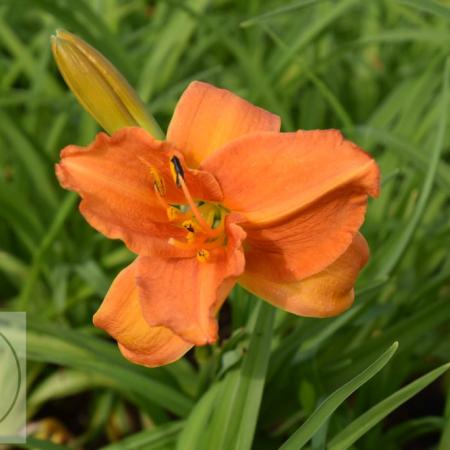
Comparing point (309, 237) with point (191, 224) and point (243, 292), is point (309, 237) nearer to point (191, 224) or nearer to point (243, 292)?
point (191, 224)

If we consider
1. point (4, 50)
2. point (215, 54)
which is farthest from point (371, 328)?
point (4, 50)

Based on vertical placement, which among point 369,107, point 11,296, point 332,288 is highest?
point 332,288

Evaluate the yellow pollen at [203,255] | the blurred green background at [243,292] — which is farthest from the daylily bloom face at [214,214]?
the blurred green background at [243,292]

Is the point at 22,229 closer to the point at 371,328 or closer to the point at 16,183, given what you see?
the point at 16,183

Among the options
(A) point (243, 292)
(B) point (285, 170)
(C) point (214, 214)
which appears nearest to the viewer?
(B) point (285, 170)

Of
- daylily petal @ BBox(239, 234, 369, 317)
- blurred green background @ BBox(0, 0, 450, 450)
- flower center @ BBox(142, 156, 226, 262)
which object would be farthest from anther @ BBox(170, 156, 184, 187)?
blurred green background @ BBox(0, 0, 450, 450)

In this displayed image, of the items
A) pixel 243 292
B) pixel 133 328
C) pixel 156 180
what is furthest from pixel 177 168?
pixel 243 292

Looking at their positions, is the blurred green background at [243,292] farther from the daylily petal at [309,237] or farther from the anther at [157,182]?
the anther at [157,182]
